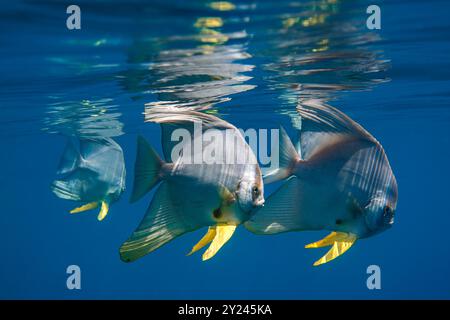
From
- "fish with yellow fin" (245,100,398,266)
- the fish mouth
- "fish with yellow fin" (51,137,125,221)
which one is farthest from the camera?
"fish with yellow fin" (51,137,125,221)

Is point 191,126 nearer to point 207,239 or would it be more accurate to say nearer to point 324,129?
point 207,239

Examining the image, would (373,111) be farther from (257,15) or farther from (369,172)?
(369,172)

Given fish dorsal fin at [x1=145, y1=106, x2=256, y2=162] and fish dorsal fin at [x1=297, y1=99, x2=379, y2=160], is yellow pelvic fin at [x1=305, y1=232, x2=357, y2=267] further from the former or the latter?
fish dorsal fin at [x1=145, y1=106, x2=256, y2=162]

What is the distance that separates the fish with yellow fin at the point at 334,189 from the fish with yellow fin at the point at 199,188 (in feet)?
1.33

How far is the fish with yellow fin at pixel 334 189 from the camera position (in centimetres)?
464

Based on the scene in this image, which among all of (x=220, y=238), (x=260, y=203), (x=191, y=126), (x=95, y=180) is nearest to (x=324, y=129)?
(x=260, y=203)

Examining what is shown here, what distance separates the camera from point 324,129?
5.04 m

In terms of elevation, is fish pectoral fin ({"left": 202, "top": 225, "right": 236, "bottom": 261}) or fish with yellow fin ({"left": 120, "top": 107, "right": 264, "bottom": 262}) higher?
fish with yellow fin ({"left": 120, "top": 107, "right": 264, "bottom": 262})

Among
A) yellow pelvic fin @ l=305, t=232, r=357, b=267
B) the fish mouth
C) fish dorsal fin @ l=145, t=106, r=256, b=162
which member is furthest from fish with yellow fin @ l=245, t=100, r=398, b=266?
fish dorsal fin @ l=145, t=106, r=256, b=162

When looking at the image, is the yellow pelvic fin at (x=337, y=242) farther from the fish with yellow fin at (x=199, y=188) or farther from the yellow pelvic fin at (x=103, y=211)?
the yellow pelvic fin at (x=103, y=211)

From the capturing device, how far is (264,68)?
1081 cm

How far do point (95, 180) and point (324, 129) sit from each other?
200 inches

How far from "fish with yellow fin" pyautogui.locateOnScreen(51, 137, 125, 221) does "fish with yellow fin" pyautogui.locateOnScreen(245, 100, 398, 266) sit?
4.45 meters

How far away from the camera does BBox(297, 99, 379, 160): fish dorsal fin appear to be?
4.89m
